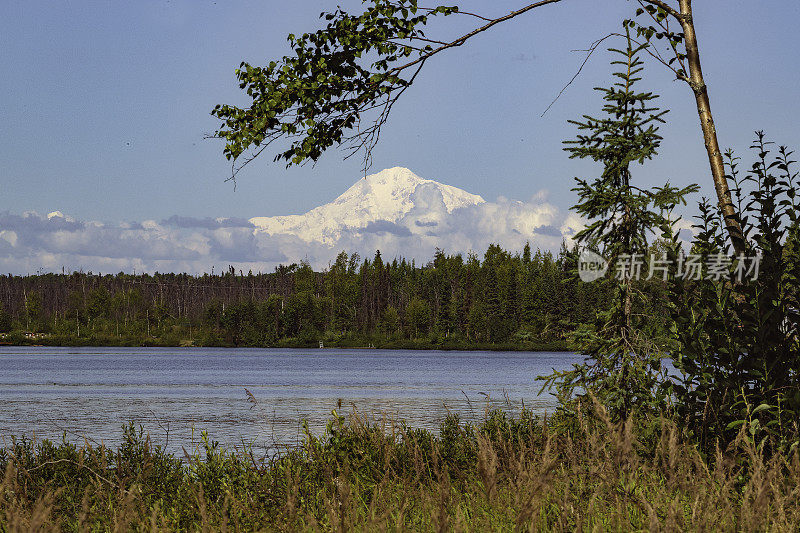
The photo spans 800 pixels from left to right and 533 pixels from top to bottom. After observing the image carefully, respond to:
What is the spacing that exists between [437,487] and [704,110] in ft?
17.8

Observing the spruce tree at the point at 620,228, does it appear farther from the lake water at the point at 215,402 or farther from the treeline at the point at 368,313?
the treeline at the point at 368,313

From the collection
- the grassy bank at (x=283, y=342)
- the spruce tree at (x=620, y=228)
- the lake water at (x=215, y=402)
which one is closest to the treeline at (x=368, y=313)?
the grassy bank at (x=283, y=342)

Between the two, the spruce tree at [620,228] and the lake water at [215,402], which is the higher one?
the spruce tree at [620,228]

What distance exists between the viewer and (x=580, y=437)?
1122cm

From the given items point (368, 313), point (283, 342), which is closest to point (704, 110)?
point (283, 342)

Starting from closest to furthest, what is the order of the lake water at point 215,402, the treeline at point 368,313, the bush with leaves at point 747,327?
the bush with leaves at point 747,327
the lake water at point 215,402
the treeline at point 368,313

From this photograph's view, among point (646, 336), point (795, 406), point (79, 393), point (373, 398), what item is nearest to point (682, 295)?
point (795, 406)

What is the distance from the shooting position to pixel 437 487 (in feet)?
25.6

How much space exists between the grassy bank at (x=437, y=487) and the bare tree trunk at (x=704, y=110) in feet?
8.70

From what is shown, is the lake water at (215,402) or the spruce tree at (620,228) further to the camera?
the lake water at (215,402)

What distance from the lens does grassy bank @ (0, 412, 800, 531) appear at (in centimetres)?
435

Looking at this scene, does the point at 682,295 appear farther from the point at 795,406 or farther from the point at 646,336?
the point at 646,336

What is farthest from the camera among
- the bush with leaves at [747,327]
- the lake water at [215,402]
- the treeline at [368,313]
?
the treeline at [368,313]

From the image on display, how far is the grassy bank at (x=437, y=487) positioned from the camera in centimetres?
435
